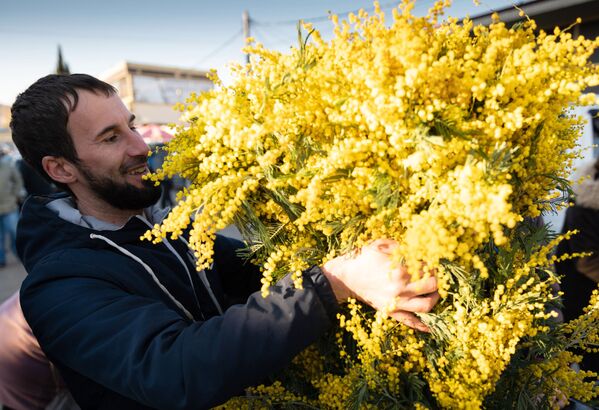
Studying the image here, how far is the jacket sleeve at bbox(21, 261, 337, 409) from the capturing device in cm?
93

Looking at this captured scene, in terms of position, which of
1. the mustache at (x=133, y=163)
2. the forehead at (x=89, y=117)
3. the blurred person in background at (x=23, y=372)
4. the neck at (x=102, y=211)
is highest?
the forehead at (x=89, y=117)

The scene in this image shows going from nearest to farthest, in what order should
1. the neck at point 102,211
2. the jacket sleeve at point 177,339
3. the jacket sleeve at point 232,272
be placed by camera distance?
the jacket sleeve at point 177,339, the neck at point 102,211, the jacket sleeve at point 232,272

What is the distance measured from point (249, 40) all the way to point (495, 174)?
65cm

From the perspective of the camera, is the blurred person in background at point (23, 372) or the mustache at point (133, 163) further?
the mustache at point (133, 163)

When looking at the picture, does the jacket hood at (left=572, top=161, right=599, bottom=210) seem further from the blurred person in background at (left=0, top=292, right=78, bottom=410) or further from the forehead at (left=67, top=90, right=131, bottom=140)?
the blurred person in background at (left=0, top=292, right=78, bottom=410)

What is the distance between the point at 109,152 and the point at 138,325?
29.0 inches

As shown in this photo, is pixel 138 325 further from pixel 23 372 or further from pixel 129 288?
pixel 23 372

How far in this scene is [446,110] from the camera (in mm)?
826

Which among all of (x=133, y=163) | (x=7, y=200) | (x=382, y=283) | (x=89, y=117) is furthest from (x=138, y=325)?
(x=7, y=200)

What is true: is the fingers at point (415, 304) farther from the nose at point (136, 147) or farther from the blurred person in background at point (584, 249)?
the blurred person in background at point (584, 249)

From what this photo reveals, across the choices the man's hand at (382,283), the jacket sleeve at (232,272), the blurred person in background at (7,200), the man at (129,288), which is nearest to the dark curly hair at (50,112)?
the man at (129,288)

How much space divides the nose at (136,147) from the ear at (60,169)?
226 mm

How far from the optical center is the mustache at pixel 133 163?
4.86ft

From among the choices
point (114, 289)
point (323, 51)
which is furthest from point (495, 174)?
point (114, 289)
